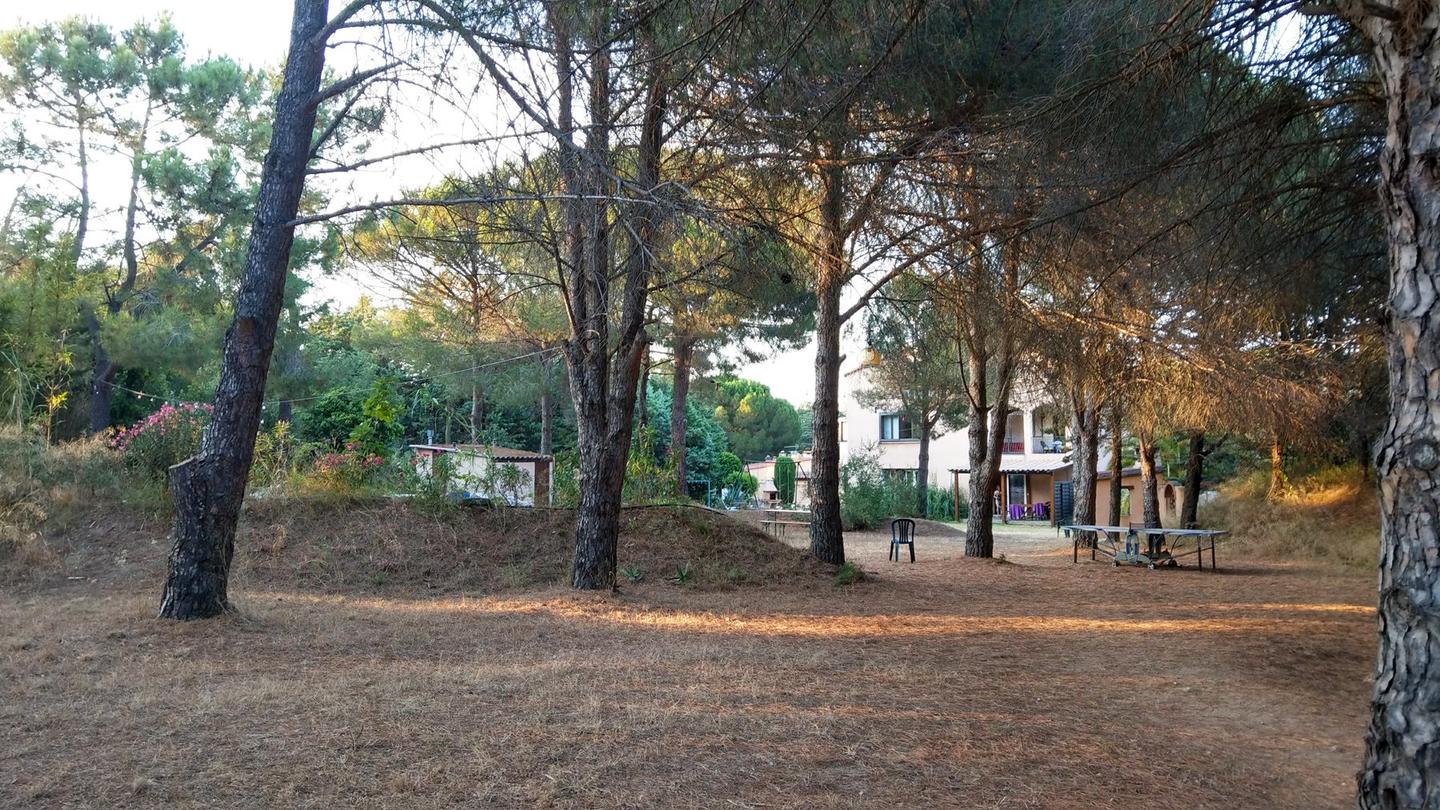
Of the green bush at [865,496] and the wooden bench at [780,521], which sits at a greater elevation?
the green bush at [865,496]

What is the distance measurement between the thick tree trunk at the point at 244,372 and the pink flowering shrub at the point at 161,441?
5.29m

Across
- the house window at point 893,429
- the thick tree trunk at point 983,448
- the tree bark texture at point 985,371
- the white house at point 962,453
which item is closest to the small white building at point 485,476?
the tree bark texture at point 985,371

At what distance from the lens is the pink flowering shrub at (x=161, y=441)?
11.2m

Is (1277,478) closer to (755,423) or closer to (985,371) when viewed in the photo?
(985,371)

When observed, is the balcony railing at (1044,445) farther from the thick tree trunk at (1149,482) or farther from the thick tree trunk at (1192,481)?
the thick tree trunk at (1149,482)

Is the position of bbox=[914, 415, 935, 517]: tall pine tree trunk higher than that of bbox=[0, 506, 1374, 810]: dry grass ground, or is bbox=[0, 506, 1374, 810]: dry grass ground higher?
bbox=[914, 415, 935, 517]: tall pine tree trunk

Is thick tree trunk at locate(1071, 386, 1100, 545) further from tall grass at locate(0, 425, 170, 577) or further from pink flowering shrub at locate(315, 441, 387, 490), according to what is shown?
tall grass at locate(0, 425, 170, 577)

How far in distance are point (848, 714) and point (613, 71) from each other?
4279 mm

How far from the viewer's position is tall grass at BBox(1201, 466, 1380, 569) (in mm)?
14664

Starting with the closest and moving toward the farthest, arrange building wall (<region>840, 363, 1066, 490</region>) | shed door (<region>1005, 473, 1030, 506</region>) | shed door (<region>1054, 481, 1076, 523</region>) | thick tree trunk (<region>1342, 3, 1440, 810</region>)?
1. thick tree trunk (<region>1342, 3, 1440, 810</region>)
2. shed door (<region>1054, 481, 1076, 523</region>)
3. building wall (<region>840, 363, 1066, 490</region>)
4. shed door (<region>1005, 473, 1030, 506</region>)

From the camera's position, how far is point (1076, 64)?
5.45 m

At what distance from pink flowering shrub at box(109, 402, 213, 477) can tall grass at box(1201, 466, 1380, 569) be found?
16089 millimetres

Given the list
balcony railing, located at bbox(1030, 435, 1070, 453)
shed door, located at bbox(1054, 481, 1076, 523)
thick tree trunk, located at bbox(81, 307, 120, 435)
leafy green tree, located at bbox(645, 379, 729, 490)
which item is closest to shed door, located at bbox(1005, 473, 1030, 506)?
balcony railing, located at bbox(1030, 435, 1070, 453)

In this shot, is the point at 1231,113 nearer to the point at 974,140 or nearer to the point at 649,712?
the point at 974,140
